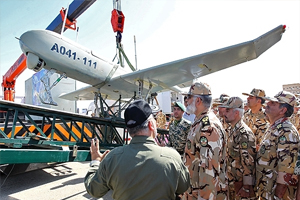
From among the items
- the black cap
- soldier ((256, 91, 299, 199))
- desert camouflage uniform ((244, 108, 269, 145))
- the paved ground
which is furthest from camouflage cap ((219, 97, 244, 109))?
the paved ground

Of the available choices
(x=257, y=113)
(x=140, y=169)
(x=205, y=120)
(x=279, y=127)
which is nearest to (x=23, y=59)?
(x=257, y=113)

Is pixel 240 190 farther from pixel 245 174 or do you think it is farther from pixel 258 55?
pixel 258 55

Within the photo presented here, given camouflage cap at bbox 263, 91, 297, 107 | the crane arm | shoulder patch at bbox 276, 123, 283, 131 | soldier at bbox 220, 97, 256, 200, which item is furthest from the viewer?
the crane arm

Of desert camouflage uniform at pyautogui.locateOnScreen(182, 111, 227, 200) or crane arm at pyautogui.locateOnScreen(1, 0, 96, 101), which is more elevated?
crane arm at pyautogui.locateOnScreen(1, 0, 96, 101)

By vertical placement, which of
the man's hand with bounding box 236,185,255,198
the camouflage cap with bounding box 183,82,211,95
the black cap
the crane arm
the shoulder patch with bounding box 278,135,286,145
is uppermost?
the crane arm

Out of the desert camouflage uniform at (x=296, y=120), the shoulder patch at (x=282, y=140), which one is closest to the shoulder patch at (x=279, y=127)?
the shoulder patch at (x=282, y=140)

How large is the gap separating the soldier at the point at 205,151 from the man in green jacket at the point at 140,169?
0.50m

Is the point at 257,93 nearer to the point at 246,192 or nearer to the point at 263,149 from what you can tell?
the point at 263,149

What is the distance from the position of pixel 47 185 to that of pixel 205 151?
3610mm

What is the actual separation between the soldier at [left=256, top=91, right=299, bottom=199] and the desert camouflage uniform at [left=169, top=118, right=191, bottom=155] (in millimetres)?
1150

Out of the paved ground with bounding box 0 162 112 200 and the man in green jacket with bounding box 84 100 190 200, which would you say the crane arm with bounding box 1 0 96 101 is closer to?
the paved ground with bounding box 0 162 112 200

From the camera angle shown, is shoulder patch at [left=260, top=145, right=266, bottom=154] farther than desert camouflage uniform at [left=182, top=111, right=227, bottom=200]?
Yes

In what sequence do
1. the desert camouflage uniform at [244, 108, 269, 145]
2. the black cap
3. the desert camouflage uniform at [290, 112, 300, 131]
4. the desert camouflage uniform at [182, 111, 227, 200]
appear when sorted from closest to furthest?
the black cap → the desert camouflage uniform at [182, 111, 227, 200] → the desert camouflage uniform at [244, 108, 269, 145] → the desert camouflage uniform at [290, 112, 300, 131]

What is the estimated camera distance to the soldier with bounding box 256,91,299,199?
1.96m
